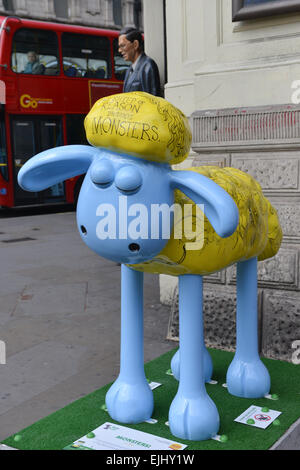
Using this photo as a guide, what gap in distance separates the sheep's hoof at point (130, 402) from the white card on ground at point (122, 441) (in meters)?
0.07

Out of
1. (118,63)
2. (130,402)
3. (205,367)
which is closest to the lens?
(130,402)

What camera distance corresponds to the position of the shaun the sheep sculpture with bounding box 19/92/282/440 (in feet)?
7.38

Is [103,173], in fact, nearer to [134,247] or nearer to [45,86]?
[134,247]

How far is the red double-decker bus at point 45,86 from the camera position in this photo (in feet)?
37.5

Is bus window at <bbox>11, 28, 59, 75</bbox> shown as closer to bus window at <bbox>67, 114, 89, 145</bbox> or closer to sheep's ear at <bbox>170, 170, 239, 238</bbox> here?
bus window at <bbox>67, 114, 89, 145</bbox>

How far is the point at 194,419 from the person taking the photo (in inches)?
100

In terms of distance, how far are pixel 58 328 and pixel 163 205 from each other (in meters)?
2.46

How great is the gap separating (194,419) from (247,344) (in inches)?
26.4

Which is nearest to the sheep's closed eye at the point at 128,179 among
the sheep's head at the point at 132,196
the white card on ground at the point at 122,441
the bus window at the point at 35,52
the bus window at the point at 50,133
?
the sheep's head at the point at 132,196

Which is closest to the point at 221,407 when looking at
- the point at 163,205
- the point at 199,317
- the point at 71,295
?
the point at 199,317

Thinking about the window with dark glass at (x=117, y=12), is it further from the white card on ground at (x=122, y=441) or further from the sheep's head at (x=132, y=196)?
the white card on ground at (x=122, y=441)

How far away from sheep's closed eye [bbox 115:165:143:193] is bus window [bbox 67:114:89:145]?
10.5m

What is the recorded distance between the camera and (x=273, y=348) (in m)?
3.73

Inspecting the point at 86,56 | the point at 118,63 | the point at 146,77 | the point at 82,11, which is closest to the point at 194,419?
the point at 146,77
